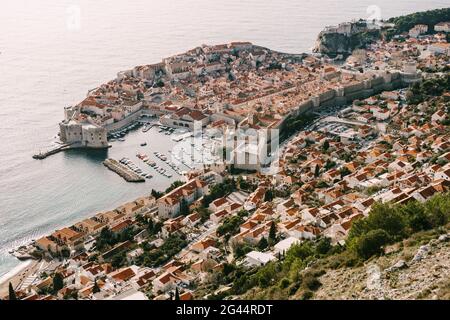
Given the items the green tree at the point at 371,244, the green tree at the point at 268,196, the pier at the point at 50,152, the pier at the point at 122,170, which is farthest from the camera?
the pier at the point at 50,152

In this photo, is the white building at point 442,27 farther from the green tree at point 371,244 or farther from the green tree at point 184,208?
the green tree at point 371,244

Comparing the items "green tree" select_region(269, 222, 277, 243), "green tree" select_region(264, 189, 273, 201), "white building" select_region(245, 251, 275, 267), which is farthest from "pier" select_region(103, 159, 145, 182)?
"white building" select_region(245, 251, 275, 267)

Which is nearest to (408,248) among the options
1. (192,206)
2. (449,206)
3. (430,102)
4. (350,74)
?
(449,206)

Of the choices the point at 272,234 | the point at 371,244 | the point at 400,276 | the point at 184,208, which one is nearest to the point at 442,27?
the point at 184,208

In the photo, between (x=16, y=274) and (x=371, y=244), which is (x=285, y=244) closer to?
(x=371, y=244)

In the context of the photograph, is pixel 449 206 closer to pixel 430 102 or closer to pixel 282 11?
pixel 430 102

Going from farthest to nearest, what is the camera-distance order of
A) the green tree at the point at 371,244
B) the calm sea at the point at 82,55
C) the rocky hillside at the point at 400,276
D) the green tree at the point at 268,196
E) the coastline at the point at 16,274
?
the calm sea at the point at 82,55, the green tree at the point at 268,196, the coastline at the point at 16,274, the green tree at the point at 371,244, the rocky hillside at the point at 400,276

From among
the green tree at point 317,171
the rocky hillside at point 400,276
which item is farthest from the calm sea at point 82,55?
the rocky hillside at point 400,276
